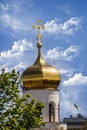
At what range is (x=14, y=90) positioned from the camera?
3331cm

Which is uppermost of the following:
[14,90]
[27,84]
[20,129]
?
[27,84]

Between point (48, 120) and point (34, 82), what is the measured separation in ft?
11.5

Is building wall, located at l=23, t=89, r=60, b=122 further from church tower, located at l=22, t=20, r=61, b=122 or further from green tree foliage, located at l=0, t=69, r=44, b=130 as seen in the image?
green tree foliage, located at l=0, t=69, r=44, b=130

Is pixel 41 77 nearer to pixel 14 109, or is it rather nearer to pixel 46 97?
pixel 46 97

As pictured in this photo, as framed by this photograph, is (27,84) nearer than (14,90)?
No

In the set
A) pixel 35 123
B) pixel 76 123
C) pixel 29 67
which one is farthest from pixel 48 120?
pixel 76 123

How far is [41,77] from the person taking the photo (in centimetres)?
4916

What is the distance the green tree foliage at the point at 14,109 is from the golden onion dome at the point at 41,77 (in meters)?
14.9

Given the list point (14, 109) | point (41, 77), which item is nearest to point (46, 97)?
point (41, 77)

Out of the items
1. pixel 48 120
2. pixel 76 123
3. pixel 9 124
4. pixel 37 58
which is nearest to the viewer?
pixel 9 124

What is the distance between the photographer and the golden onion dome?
160 feet

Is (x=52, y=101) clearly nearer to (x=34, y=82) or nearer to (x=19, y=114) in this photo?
(x=34, y=82)

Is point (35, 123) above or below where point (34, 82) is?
below

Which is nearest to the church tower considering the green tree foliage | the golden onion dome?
the golden onion dome
